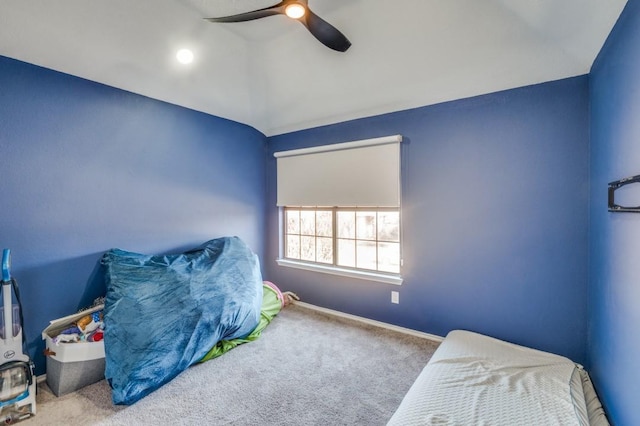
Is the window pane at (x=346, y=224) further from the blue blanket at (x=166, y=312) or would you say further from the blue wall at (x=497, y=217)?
the blue blanket at (x=166, y=312)

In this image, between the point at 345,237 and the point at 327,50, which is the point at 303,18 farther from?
the point at 345,237

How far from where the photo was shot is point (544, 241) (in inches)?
88.0

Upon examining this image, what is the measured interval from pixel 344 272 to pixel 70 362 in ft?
7.96

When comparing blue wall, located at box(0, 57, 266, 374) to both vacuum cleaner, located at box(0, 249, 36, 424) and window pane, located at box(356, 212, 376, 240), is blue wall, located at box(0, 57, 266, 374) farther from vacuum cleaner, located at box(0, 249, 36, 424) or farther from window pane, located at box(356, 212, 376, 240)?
window pane, located at box(356, 212, 376, 240)


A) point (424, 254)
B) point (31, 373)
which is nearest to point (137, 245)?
point (31, 373)

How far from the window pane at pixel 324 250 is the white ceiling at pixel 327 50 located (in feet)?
5.31

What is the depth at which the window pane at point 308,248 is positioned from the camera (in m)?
3.71

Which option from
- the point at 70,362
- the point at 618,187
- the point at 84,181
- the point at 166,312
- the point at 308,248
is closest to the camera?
the point at 618,187

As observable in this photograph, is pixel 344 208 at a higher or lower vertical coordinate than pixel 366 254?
higher

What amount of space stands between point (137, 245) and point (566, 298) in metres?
3.68

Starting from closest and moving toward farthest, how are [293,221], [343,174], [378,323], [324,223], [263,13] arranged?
[263,13] < [378,323] < [343,174] < [324,223] < [293,221]

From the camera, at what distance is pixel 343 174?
3217 mm

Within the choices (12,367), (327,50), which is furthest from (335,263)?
(12,367)

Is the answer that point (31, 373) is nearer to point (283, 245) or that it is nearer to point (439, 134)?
point (283, 245)
